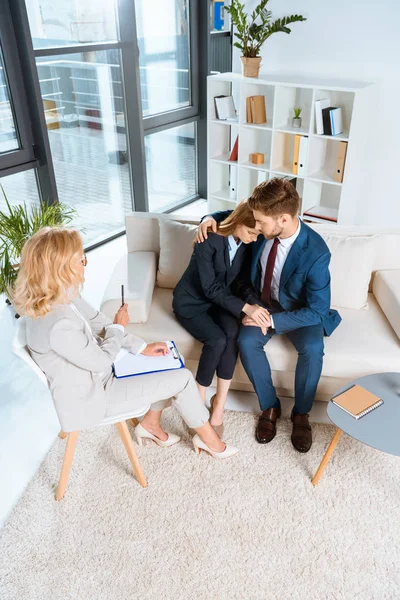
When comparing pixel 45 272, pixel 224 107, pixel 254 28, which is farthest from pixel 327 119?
pixel 45 272

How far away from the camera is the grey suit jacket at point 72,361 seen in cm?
180

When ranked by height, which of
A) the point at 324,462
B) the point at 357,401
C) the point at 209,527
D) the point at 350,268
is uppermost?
the point at 350,268

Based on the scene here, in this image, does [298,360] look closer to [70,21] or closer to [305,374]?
[305,374]

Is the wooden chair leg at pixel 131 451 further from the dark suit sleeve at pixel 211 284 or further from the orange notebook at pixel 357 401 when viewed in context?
the orange notebook at pixel 357 401

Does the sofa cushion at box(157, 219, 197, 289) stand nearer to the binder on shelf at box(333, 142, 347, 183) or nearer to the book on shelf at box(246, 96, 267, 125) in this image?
the binder on shelf at box(333, 142, 347, 183)

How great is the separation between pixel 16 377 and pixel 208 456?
4.05 ft

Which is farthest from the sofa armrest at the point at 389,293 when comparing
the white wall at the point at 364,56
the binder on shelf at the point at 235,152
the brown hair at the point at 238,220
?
the binder on shelf at the point at 235,152

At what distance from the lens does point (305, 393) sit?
2.44 m

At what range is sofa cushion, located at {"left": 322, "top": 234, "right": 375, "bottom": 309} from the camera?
105 inches

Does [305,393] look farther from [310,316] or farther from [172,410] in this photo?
[172,410]

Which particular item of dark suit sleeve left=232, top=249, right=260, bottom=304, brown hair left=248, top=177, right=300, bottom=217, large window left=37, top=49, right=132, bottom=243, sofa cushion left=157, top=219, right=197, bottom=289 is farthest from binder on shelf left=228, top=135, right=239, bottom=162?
brown hair left=248, top=177, right=300, bottom=217

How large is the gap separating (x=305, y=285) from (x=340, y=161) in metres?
1.73

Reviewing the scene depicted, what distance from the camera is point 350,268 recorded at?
105 inches

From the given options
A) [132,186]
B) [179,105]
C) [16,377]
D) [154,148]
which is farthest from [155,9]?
[16,377]
